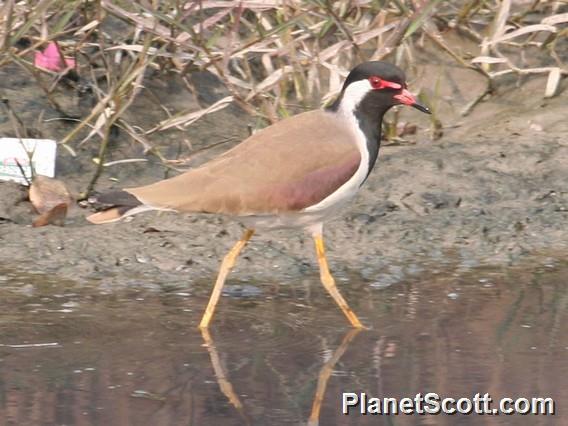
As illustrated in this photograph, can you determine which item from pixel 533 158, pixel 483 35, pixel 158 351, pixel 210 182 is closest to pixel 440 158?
pixel 533 158

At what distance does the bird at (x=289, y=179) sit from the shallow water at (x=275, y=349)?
20 centimetres

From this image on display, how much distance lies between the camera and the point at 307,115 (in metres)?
5.99

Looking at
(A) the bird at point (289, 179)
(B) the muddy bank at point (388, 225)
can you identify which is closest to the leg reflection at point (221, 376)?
(A) the bird at point (289, 179)

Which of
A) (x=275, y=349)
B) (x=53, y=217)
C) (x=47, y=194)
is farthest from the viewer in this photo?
(x=47, y=194)

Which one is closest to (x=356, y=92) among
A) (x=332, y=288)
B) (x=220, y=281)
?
(x=332, y=288)

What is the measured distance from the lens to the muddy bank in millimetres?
6418

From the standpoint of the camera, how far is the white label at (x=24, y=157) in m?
7.15

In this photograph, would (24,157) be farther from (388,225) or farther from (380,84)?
(380,84)

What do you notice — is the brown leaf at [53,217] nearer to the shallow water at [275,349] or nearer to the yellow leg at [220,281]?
the shallow water at [275,349]

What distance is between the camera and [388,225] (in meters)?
6.85

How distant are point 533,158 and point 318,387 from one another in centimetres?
298

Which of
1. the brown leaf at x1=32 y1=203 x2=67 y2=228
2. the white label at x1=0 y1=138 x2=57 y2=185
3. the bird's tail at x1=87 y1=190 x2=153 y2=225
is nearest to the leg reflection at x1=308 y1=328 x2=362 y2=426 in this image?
the bird's tail at x1=87 y1=190 x2=153 y2=225

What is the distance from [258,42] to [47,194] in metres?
1.36

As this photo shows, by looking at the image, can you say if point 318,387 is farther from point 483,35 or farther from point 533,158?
point 483,35
